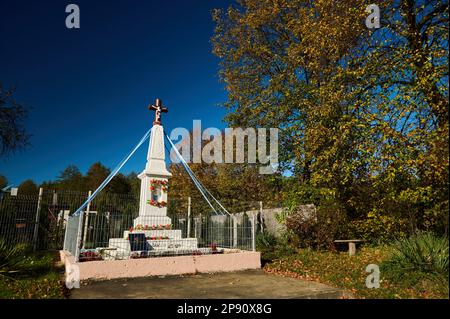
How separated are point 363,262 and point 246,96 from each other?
36.5 ft

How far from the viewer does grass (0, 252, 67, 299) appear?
601 cm

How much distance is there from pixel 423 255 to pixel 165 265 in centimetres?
637

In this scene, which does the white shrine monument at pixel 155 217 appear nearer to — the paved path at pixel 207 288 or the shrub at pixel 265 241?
the paved path at pixel 207 288

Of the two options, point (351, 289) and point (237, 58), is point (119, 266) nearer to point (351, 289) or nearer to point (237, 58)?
point (351, 289)

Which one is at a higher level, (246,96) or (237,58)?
(237,58)

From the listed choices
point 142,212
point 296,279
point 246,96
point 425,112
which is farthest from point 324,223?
point 246,96

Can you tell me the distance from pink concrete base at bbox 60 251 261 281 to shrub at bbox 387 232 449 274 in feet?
13.7

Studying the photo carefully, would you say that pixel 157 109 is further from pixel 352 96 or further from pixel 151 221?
pixel 352 96

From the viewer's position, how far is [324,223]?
12234 mm

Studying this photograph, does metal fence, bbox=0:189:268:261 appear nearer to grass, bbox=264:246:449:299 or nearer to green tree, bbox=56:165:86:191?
grass, bbox=264:246:449:299

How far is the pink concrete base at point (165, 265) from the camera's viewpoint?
306 inches

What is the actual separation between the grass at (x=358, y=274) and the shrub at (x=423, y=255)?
0.43 feet

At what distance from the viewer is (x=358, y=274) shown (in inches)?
314

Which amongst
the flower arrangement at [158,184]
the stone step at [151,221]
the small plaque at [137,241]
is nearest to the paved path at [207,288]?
the small plaque at [137,241]
